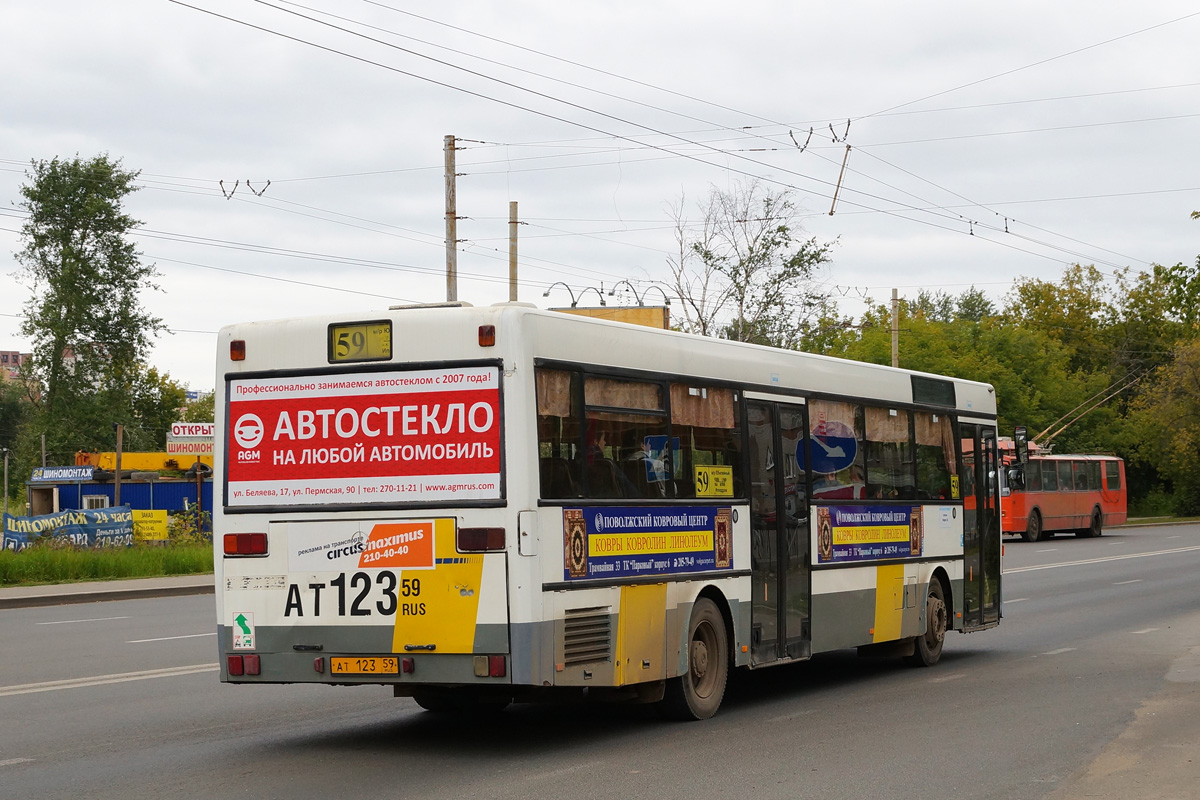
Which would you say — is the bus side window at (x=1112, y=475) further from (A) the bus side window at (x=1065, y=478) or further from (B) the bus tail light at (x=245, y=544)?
(B) the bus tail light at (x=245, y=544)

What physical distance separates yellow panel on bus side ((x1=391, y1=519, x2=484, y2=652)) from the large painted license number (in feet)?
0.11

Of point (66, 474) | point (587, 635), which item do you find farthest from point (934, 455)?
point (66, 474)

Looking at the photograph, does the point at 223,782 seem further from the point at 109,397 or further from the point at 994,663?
the point at 109,397

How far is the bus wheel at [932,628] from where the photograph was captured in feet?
48.1

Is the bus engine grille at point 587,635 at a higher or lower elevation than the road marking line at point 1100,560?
higher

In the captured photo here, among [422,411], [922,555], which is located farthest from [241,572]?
[922,555]

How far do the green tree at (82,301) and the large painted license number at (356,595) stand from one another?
59.4 metres

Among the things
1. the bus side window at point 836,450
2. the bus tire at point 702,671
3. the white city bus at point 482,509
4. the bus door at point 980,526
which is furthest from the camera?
the bus door at point 980,526

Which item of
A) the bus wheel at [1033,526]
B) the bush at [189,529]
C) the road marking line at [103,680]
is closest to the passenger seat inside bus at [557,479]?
the road marking line at [103,680]

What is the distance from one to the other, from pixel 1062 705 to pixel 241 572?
21.5 ft

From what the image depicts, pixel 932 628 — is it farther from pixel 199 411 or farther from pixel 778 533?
pixel 199 411

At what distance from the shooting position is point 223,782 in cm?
823

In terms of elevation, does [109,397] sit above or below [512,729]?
above

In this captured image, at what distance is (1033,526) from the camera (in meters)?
46.8
